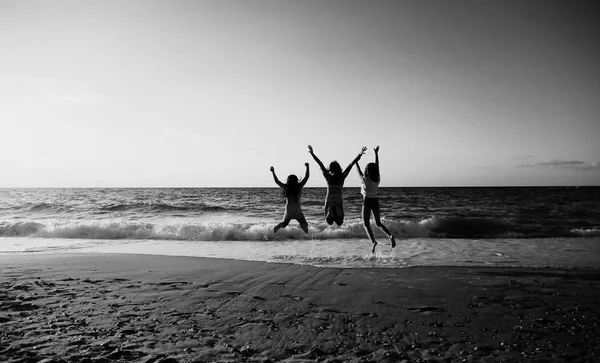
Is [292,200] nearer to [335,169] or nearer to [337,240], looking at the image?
[335,169]

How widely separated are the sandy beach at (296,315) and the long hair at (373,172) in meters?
2.43

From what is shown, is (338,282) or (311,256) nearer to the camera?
(338,282)

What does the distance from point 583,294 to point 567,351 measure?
2.90m

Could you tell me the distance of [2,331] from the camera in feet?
14.1

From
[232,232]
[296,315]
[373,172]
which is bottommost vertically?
[232,232]

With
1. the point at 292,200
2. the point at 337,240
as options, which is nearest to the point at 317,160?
the point at 292,200

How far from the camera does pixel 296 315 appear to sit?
5.00m

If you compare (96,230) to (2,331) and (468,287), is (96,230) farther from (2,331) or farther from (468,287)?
(468,287)

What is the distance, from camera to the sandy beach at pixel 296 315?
12.5ft

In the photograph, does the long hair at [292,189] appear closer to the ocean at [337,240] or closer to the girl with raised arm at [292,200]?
the girl with raised arm at [292,200]

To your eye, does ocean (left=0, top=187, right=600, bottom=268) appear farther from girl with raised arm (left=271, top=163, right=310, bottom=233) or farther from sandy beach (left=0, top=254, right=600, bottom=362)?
sandy beach (left=0, top=254, right=600, bottom=362)

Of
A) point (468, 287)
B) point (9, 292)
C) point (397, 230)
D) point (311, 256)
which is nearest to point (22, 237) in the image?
point (9, 292)

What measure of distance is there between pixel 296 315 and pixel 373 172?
16.6 feet

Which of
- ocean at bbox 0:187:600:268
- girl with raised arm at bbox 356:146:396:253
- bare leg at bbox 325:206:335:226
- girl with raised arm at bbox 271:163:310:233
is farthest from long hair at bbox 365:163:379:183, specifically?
ocean at bbox 0:187:600:268
